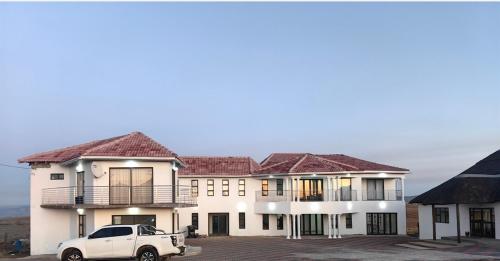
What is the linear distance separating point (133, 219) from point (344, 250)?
11.8m

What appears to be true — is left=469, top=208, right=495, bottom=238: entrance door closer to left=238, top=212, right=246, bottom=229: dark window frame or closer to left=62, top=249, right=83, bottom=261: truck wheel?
left=238, top=212, right=246, bottom=229: dark window frame

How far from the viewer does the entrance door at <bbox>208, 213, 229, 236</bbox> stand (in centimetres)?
4584

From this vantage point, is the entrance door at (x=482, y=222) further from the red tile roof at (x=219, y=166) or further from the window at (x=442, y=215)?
the red tile roof at (x=219, y=166)

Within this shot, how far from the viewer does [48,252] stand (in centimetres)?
3403

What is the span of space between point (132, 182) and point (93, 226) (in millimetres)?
3149

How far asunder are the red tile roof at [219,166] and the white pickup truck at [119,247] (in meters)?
20.2

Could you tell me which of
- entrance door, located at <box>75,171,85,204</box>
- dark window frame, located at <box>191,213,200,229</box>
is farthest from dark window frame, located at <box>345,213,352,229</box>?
entrance door, located at <box>75,171,85,204</box>

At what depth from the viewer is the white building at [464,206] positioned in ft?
115

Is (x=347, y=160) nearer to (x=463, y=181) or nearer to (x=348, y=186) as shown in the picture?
(x=348, y=186)

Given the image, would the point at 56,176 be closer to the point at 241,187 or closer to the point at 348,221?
the point at 241,187

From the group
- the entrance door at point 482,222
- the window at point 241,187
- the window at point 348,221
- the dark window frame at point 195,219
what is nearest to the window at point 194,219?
the dark window frame at point 195,219

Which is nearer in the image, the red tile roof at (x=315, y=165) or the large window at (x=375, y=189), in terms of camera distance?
the red tile roof at (x=315, y=165)

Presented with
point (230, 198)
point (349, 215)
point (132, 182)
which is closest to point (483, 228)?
point (349, 215)

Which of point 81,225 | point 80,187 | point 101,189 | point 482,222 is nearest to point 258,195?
point 81,225
